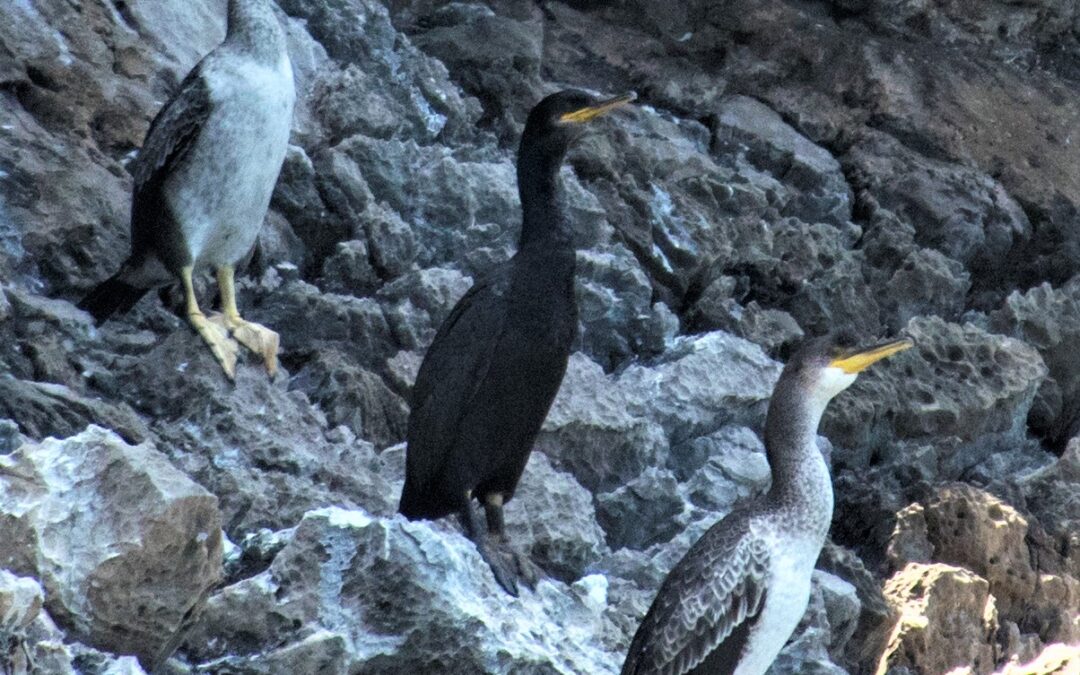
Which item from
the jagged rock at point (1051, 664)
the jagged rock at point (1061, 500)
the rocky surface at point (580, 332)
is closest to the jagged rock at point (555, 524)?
the rocky surface at point (580, 332)

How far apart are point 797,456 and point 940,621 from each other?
5.61 feet

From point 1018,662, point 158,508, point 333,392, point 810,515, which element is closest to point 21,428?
point 158,508

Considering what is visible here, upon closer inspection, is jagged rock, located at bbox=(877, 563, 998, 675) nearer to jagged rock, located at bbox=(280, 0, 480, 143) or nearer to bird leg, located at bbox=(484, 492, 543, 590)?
bird leg, located at bbox=(484, 492, 543, 590)

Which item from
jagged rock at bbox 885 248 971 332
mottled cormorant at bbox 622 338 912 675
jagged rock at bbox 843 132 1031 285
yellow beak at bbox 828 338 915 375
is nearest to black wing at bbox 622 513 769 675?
mottled cormorant at bbox 622 338 912 675

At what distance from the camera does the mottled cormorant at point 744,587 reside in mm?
5566

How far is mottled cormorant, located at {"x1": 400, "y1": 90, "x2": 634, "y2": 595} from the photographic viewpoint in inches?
234

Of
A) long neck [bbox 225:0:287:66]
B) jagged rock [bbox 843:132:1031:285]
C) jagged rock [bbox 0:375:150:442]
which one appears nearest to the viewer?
jagged rock [bbox 0:375:150:442]

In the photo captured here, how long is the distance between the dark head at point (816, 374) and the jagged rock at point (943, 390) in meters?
1.75

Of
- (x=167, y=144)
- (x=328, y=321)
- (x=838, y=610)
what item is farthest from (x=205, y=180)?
(x=838, y=610)

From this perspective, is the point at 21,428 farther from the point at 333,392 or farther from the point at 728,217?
the point at 728,217

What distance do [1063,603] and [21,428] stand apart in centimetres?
404

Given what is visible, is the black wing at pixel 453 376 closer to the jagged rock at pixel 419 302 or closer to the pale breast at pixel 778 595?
the pale breast at pixel 778 595

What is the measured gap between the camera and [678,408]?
24.4ft

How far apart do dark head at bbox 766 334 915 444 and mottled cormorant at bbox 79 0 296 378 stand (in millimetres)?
1630
